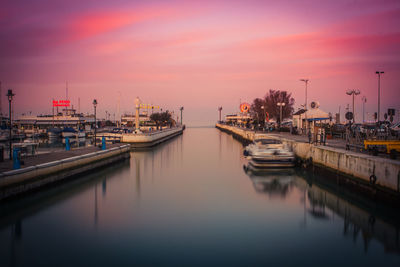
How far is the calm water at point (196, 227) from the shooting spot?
10062 mm

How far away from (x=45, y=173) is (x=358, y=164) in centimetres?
1580

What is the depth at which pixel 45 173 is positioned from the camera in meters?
17.4

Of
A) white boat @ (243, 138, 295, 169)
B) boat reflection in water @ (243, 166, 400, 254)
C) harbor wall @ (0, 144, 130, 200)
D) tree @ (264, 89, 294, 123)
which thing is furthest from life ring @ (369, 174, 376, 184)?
tree @ (264, 89, 294, 123)

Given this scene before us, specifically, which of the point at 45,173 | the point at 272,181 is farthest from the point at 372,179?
the point at 45,173

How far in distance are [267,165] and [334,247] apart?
14692mm

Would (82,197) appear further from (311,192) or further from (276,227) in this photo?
(311,192)

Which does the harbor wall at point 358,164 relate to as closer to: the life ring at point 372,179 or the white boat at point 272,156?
the life ring at point 372,179

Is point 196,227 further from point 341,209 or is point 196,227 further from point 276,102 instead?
point 276,102

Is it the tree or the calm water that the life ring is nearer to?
the calm water

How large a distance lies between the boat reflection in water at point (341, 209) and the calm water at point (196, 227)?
0.04m

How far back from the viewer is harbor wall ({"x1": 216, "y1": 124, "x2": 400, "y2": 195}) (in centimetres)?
1352

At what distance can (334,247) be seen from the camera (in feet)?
36.1

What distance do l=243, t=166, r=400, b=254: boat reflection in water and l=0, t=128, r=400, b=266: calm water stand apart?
40 millimetres

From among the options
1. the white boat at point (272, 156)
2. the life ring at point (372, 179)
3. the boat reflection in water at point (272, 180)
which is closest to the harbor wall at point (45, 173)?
the boat reflection in water at point (272, 180)
